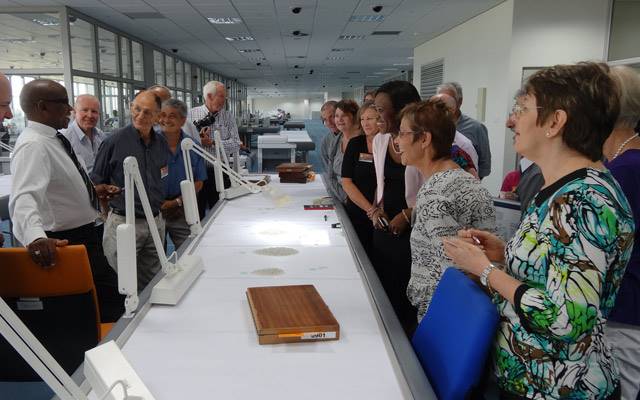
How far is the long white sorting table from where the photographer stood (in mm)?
1122

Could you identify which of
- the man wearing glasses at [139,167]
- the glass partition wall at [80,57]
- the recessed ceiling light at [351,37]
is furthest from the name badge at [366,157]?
the recessed ceiling light at [351,37]

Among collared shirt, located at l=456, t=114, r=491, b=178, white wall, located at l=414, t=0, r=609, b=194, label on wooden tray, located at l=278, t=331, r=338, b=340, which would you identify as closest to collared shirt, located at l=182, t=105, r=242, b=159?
collared shirt, located at l=456, t=114, r=491, b=178

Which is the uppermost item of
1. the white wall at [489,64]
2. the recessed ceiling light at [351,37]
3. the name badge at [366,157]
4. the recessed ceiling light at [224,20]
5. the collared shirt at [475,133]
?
the recessed ceiling light at [351,37]

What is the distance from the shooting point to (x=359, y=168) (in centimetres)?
296

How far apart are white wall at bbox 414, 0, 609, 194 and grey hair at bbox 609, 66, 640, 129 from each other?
483 cm

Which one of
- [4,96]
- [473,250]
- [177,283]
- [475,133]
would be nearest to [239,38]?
[475,133]

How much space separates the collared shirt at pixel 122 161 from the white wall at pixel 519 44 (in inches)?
206

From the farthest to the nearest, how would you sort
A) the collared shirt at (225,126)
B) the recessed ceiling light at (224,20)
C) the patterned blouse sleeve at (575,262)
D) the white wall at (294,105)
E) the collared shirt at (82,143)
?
1. the white wall at (294,105)
2. the recessed ceiling light at (224,20)
3. the collared shirt at (225,126)
4. the collared shirt at (82,143)
5. the patterned blouse sleeve at (575,262)

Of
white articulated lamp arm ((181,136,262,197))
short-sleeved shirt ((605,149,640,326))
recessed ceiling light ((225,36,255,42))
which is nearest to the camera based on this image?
short-sleeved shirt ((605,149,640,326))

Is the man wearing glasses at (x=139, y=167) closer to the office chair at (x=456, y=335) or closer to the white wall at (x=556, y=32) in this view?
the office chair at (x=456, y=335)

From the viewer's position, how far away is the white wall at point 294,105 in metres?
43.7

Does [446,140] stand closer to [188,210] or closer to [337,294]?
[337,294]

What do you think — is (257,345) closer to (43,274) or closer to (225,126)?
(43,274)

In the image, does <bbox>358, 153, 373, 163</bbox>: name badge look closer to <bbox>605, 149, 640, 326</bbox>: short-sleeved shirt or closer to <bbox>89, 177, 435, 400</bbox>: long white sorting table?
<bbox>89, 177, 435, 400</bbox>: long white sorting table
